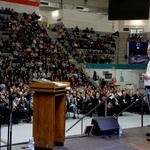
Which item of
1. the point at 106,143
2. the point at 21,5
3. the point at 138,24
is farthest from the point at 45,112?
the point at 138,24

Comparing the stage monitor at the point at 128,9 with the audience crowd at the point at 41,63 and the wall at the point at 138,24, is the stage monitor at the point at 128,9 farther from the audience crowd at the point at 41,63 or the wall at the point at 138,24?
the wall at the point at 138,24

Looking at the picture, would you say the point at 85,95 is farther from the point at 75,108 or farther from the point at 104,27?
the point at 104,27

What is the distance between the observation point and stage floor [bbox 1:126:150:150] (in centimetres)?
519

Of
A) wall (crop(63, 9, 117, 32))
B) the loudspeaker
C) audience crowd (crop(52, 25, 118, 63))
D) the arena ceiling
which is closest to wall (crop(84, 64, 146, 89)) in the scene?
audience crowd (crop(52, 25, 118, 63))

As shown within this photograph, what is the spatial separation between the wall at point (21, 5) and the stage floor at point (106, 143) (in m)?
19.2

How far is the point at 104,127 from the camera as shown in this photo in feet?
20.5

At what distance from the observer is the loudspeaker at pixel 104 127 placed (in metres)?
6.18

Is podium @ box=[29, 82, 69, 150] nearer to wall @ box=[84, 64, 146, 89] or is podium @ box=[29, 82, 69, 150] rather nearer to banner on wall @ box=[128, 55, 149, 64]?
wall @ box=[84, 64, 146, 89]

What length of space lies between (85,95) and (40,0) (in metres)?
15.5

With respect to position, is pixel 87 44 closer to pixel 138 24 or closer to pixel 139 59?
pixel 139 59

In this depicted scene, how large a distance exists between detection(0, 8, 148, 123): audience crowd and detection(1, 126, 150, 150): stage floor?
7.04 meters

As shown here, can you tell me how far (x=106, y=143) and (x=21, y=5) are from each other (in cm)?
2026

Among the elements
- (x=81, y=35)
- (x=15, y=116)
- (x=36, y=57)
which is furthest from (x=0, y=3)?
(x=15, y=116)

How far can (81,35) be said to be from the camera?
27.4 meters
